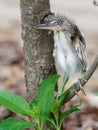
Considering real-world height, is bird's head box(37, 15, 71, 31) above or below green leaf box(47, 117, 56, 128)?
above

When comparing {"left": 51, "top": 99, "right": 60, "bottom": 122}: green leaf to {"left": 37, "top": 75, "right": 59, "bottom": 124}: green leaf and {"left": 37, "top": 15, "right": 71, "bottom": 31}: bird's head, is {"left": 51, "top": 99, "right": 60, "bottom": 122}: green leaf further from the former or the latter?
{"left": 37, "top": 15, "right": 71, "bottom": 31}: bird's head

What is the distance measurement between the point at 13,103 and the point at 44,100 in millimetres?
143

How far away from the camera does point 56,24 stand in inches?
134

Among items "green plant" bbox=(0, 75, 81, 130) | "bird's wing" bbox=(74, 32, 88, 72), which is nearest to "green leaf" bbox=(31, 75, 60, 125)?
"green plant" bbox=(0, 75, 81, 130)

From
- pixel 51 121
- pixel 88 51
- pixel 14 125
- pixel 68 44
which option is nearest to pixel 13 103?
pixel 14 125

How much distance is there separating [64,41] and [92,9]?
20.6 feet

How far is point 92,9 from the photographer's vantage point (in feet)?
31.6

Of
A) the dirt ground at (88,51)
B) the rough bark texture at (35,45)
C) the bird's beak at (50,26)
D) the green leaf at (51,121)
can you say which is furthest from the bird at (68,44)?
the dirt ground at (88,51)

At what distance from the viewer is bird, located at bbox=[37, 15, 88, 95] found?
3.38m

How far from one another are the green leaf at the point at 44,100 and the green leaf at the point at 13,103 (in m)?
0.05

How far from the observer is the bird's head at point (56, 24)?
3.40m

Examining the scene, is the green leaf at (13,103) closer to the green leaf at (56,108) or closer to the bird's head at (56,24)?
the green leaf at (56,108)

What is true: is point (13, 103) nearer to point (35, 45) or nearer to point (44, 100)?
point (44, 100)

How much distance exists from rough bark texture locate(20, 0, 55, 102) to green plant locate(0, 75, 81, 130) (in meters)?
0.16
